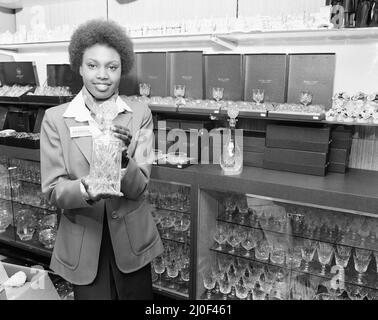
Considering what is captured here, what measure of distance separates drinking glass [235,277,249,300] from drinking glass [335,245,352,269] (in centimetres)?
59

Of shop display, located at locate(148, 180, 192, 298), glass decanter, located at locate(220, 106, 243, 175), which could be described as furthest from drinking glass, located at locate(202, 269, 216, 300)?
glass decanter, located at locate(220, 106, 243, 175)

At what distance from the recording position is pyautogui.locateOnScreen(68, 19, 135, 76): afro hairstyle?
5.47 ft

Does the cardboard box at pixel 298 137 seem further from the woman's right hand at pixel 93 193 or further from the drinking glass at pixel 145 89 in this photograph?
the woman's right hand at pixel 93 193

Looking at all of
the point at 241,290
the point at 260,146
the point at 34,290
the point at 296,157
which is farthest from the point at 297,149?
the point at 34,290

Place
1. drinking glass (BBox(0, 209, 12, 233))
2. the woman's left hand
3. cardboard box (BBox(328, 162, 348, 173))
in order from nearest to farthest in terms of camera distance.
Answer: the woman's left hand → cardboard box (BBox(328, 162, 348, 173)) → drinking glass (BBox(0, 209, 12, 233))

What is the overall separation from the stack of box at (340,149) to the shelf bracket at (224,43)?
35.1 inches

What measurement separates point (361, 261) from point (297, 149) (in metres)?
0.71

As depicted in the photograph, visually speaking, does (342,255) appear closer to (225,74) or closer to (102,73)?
(225,74)

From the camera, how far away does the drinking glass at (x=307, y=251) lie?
2.23 m

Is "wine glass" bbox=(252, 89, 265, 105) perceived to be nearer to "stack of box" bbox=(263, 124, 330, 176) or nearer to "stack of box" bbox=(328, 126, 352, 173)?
"stack of box" bbox=(263, 124, 330, 176)

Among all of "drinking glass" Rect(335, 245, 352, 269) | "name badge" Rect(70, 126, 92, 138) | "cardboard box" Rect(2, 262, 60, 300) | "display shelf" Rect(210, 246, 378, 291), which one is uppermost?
"name badge" Rect(70, 126, 92, 138)

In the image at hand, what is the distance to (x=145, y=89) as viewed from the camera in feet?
8.94

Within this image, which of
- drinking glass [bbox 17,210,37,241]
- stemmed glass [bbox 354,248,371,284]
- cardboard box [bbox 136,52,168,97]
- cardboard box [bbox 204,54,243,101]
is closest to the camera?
stemmed glass [bbox 354,248,371,284]
